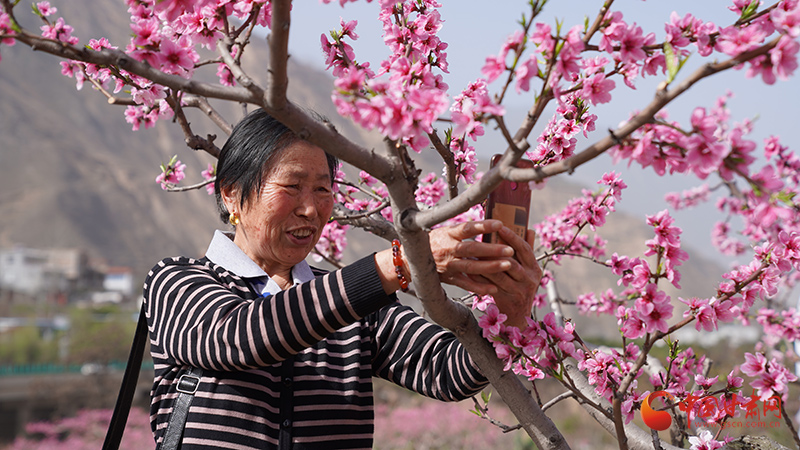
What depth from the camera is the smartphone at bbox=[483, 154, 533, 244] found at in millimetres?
1423

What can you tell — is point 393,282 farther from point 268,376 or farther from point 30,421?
point 30,421

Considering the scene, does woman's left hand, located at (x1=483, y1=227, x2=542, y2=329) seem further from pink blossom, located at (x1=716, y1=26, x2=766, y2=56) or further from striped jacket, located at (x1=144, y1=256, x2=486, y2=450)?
pink blossom, located at (x1=716, y1=26, x2=766, y2=56)

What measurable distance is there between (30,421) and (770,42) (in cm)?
2241

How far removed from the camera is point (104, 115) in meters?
96.5

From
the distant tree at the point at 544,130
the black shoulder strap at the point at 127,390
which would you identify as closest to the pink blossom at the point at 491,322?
the distant tree at the point at 544,130

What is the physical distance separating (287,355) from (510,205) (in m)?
0.64

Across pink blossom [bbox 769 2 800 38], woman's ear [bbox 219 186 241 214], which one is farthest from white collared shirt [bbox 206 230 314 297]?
pink blossom [bbox 769 2 800 38]

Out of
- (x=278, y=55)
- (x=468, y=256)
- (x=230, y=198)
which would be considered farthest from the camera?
(x=230, y=198)

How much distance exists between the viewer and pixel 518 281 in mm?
1389

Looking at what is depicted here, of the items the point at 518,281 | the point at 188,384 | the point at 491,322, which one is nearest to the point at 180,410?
the point at 188,384

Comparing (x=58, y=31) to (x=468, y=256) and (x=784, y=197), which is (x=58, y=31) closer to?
(x=468, y=256)

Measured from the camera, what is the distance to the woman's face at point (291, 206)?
75.4 inches

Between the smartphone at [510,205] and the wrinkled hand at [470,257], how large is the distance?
4.2 inches

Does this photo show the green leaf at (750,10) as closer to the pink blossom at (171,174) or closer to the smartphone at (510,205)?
the smartphone at (510,205)
